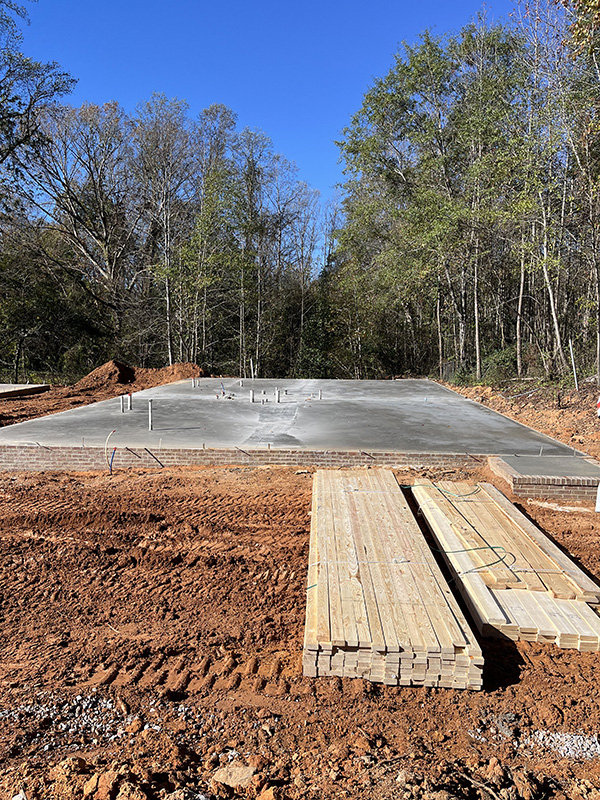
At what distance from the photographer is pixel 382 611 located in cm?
281

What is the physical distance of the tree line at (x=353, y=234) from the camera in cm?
1102

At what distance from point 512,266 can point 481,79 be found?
5110 mm

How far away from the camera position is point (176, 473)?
20.3 feet

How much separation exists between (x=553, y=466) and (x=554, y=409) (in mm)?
4203

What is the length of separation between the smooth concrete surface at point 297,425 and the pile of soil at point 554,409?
40 cm

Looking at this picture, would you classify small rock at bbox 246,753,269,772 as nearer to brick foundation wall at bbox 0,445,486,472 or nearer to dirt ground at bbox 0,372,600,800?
dirt ground at bbox 0,372,600,800

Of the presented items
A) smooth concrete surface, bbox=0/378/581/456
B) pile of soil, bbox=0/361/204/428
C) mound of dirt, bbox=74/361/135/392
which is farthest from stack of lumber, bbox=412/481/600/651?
mound of dirt, bbox=74/361/135/392

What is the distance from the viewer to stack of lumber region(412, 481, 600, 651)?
115 inches

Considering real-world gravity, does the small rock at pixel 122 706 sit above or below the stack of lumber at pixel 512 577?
below

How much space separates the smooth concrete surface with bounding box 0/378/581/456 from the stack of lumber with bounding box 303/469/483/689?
9.53ft

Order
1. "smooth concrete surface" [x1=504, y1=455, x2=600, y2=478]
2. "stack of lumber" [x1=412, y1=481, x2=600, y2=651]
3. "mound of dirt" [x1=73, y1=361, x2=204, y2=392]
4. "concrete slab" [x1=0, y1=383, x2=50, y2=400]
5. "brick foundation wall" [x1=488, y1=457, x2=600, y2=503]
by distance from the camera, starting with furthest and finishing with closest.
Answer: "mound of dirt" [x1=73, y1=361, x2=204, y2=392] < "concrete slab" [x1=0, y1=383, x2=50, y2=400] < "smooth concrete surface" [x1=504, y1=455, x2=600, y2=478] < "brick foundation wall" [x1=488, y1=457, x2=600, y2=503] < "stack of lumber" [x1=412, y1=481, x2=600, y2=651]

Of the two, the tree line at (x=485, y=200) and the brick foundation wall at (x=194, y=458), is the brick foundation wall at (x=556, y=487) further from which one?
the tree line at (x=485, y=200)

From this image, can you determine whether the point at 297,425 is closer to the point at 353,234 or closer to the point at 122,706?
the point at 122,706

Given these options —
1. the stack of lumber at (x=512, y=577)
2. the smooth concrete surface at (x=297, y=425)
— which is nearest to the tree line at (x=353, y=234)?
the smooth concrete surface at (x=297, y=425)
